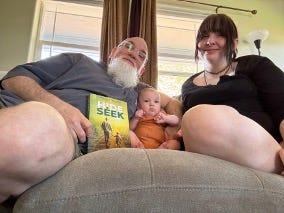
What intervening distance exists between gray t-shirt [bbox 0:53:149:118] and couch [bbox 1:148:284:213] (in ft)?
1.94

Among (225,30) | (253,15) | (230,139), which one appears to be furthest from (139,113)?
(253,15)

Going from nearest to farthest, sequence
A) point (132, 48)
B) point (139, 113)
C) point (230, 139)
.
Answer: point (230, 139) < point (139, 113) < point (132, 48)

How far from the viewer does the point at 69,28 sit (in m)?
2.74

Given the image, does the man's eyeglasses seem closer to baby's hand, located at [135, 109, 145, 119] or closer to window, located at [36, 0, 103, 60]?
baby's hand, located at [135, 109, 145, 119]

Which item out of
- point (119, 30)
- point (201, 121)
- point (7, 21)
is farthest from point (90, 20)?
point (201, 121)

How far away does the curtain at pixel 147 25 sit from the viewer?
8.39 ft

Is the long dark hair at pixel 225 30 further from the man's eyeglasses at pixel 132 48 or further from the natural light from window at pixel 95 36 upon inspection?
the natural light from window at pixel 95 36

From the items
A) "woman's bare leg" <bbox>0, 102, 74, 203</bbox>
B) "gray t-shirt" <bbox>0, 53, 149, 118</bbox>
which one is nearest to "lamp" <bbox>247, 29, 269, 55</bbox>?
"gray t-shirt" <bbox>0, 53, 149, 118</bbox>

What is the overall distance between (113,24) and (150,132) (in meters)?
1.58

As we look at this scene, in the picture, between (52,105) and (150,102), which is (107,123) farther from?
(150,102)

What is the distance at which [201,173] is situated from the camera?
0.56 metres

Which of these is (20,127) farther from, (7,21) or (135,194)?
(7,21)

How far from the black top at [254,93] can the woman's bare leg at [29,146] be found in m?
0.78

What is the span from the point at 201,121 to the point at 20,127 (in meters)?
0.38
